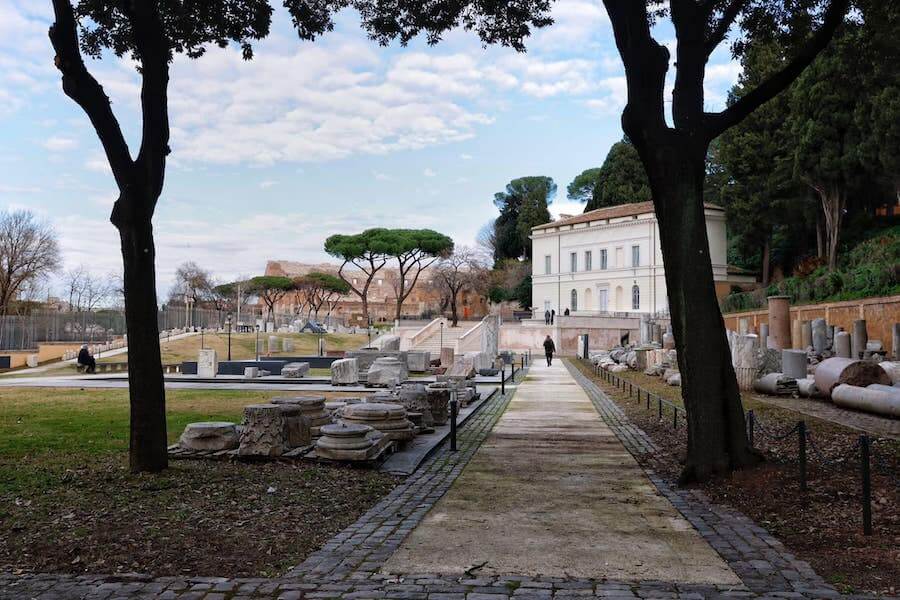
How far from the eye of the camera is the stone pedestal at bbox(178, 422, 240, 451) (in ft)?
29.1

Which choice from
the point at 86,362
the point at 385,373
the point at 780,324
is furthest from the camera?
the point at 86,362

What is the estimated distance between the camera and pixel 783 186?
4203 cm

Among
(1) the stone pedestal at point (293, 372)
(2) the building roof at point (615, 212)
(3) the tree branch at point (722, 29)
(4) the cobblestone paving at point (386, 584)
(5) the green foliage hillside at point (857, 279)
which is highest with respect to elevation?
(2) the building roof at point (615, 212)

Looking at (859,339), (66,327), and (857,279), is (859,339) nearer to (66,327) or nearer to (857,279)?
(857,279)

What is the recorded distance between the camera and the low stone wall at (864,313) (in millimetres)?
25703

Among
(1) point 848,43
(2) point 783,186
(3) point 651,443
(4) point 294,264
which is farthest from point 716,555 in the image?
(4) point 294,264

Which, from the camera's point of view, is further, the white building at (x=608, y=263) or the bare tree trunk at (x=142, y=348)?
the white building at (x=608, y=263)

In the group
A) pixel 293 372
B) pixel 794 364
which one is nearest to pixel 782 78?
pixel 794 364

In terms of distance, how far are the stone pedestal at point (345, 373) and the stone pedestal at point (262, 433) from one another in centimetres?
1367

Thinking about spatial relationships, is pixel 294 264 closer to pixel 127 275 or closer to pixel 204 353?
pixel 204 353

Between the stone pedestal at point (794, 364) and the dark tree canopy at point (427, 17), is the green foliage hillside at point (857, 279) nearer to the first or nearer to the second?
the stone pedestal at point (794, 364)

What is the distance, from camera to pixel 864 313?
27.7 meters

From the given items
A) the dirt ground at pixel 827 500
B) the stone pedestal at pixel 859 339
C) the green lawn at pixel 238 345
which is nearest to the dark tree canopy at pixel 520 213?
the green lawn at pixel 238 345

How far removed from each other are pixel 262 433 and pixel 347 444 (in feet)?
3.55
